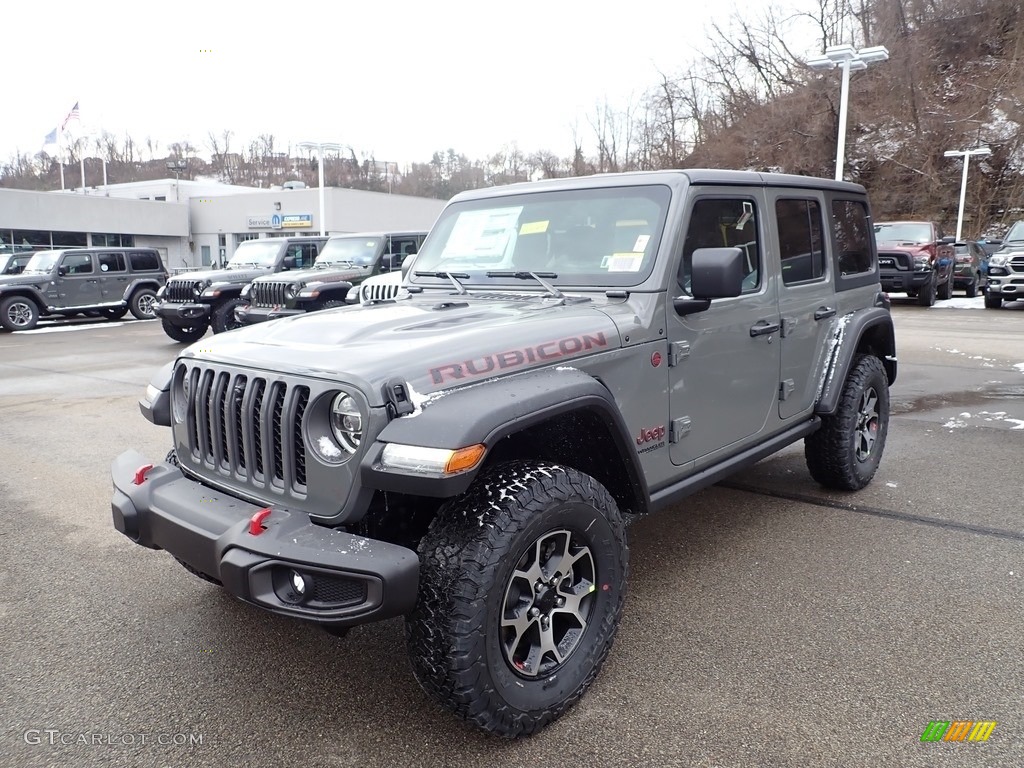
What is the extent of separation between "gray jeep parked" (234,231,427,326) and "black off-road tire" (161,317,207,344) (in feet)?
3.43

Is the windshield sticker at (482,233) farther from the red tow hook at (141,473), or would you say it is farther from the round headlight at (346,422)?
the red tow hook at (141,473)

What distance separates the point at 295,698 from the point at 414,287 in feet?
6.86

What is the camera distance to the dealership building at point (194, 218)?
4259 cm

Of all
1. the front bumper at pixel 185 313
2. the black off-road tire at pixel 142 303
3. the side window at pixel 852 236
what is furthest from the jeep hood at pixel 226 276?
the side window at pixel 852 236

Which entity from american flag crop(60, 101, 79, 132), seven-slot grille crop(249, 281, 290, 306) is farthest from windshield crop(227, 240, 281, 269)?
american flag crop(60, 101, 79, 132)

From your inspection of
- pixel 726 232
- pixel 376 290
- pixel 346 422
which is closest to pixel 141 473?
pixel 346 422

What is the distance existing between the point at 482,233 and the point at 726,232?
1.21 metres

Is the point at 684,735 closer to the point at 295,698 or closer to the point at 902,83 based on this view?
the point at 295,698

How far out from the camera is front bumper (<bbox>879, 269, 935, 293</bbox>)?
17188 millimetres

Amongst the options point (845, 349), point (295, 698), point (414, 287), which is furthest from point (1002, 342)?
point (295, 698)

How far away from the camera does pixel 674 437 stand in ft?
10.8

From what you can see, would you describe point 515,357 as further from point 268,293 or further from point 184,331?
point 184,331

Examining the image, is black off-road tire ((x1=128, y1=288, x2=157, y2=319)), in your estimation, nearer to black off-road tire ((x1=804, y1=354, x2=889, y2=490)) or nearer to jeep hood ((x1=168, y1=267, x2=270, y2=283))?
jeep hood ((x1=168, y1=267, x2=270, y2=283))

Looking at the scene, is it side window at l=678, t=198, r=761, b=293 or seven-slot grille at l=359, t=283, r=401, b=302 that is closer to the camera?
side window at l=678, t=198, r=761, b=293
